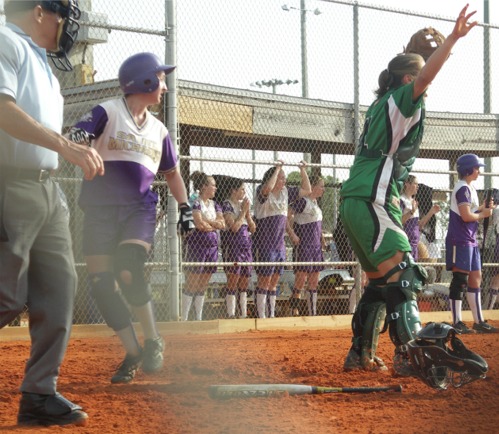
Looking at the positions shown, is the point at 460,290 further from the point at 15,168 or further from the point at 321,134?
the point at 15,168

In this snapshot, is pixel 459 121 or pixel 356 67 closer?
pixel 356 67

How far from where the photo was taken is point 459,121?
15.1 meters

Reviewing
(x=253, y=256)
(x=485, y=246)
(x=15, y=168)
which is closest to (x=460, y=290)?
(x=253, y=256)

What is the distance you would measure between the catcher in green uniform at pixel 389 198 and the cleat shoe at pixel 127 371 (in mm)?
1527

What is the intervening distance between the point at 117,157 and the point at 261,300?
619cm

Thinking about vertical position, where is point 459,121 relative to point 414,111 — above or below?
above

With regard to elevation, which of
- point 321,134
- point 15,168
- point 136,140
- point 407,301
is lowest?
point 407,301

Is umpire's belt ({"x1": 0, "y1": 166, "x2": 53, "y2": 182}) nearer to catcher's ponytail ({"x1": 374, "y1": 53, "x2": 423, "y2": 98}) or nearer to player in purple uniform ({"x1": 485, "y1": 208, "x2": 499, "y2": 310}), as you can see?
catcher's ponytail ({"x1": 374, "y1": 53, "x2": 423, "y2": 98})

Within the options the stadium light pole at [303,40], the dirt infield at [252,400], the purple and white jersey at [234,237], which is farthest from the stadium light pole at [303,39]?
the dirt infield at [252,400]

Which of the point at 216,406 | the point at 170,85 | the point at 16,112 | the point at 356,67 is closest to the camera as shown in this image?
the point at 16,112

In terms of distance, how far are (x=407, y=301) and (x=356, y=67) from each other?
23.8 feet

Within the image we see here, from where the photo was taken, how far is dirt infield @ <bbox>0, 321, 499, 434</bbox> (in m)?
4.47

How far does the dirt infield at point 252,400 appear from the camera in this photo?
4.47m

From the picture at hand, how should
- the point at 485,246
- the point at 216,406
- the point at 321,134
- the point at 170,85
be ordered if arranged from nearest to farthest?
the point at 216,406 < the point at 170,85 < the point at 321,134 < the point at 485,246
